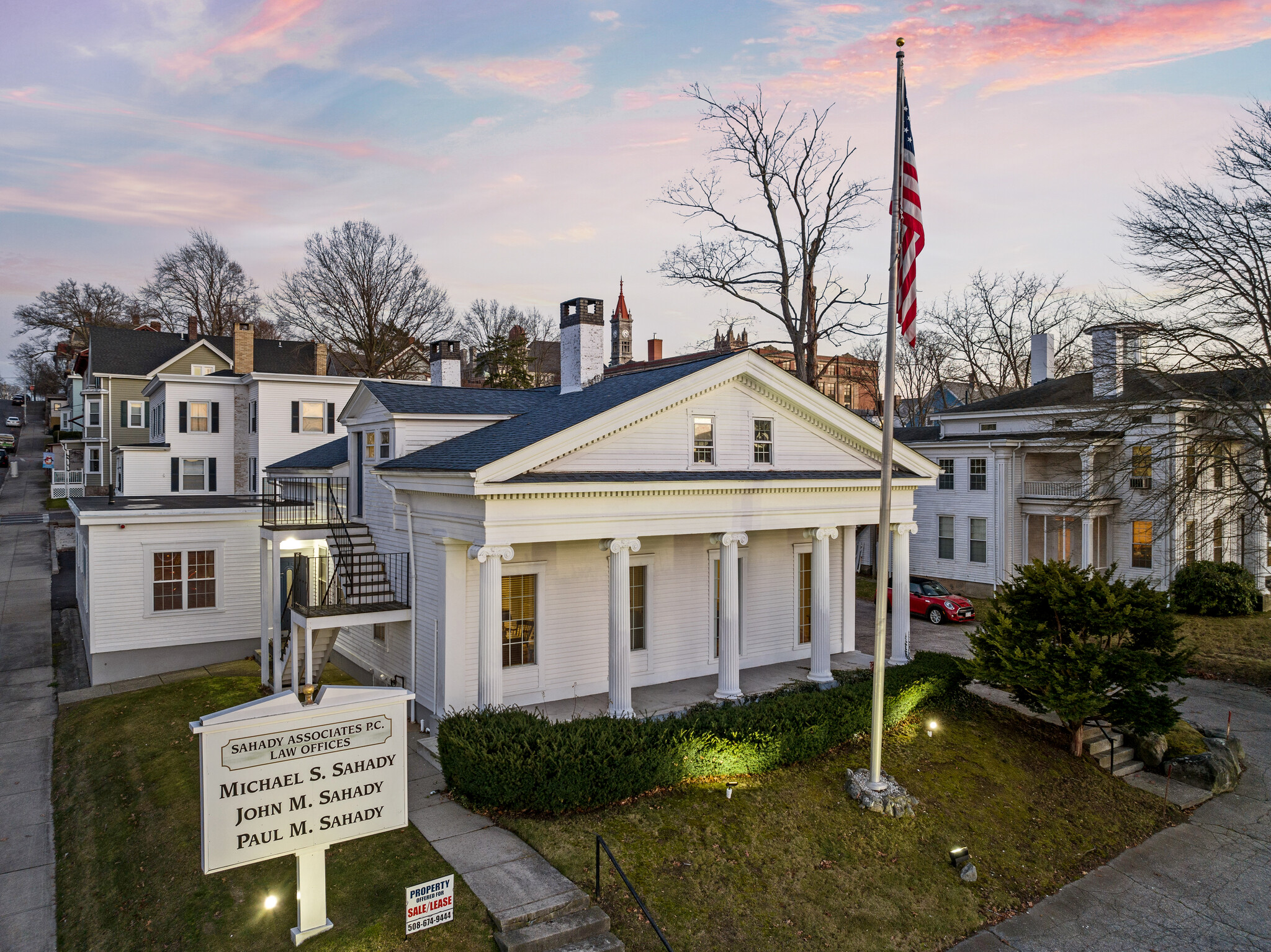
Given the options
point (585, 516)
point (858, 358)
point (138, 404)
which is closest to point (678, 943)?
point (585, 516)

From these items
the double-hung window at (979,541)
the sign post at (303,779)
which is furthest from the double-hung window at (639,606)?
the double-hung window at (979,541)

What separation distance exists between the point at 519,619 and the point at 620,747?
4872 millimetres

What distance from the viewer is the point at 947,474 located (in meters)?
34.2

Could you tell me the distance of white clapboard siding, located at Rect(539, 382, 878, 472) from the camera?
1531cm

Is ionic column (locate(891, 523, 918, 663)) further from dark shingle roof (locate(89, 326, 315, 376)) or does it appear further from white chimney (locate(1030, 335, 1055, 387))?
dark shingle roof (locate(89, 326, 315, 376))

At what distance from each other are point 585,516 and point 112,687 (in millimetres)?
13706

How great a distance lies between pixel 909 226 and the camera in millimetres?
11992

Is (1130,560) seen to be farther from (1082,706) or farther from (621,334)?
(621,334)

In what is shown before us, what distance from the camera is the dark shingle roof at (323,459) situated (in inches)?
878

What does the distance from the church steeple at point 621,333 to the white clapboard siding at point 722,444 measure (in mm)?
A: 53878

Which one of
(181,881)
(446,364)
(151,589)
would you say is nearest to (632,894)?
(181,881)

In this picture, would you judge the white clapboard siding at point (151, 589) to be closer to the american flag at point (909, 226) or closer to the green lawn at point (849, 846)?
the green lawn at point (849, 846)

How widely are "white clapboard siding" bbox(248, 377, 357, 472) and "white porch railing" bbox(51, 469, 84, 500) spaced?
26.7 metres

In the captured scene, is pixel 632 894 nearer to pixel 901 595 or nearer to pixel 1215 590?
pixel 901 595
